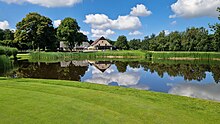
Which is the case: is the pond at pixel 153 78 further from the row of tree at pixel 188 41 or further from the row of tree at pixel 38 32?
the row of tree at pixel 188 41

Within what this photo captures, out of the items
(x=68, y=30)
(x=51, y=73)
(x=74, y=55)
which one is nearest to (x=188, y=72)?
(x=51, y=73)

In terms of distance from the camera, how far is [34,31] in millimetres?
61688

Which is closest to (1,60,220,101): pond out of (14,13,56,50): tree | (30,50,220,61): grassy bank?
(30,50,220,61): grassy bank

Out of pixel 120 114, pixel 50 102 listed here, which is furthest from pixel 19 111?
pixel 120 114

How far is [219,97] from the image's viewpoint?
13.4 meters

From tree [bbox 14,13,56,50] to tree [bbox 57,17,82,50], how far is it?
19.3 ft

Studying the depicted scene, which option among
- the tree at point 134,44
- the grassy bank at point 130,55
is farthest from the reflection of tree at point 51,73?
the tree at point 134,44

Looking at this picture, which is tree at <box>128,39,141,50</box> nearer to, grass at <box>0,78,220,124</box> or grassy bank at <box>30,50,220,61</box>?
grassy bank at <box>30,50,220,61</box>

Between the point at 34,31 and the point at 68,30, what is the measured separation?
38.8ft

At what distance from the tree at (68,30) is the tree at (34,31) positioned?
590 cm

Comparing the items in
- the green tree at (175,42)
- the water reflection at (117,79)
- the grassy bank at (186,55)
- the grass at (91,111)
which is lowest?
the water reflection at (117,79)

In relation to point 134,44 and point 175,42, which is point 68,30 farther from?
point 134,44

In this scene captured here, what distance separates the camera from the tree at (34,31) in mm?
60062

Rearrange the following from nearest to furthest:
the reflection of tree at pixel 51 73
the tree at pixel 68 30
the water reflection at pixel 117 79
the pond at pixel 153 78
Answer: the pond at pixel 153 78
the water reflection at pixel 117 79
the reflection of tree at pixel 51 73
the tree at pixel 68 30
